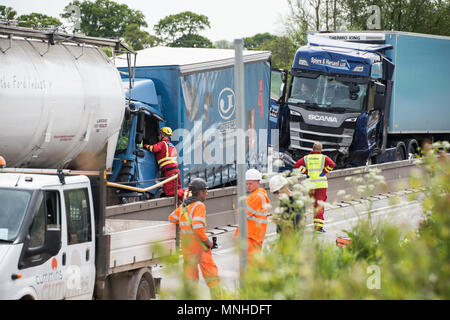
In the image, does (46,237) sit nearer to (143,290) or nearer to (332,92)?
(143,290)

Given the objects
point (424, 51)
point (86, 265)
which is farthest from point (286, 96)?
point (86, 265)

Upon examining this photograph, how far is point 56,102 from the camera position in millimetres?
10875

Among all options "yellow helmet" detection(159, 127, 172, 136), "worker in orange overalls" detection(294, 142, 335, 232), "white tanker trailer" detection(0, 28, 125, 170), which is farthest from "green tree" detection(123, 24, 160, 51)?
"white tanker trailer" detection(0, 28, 125, 170)

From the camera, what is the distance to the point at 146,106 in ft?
48.8

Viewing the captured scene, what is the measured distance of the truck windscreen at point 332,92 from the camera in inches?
895

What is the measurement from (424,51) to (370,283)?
22.5 metres

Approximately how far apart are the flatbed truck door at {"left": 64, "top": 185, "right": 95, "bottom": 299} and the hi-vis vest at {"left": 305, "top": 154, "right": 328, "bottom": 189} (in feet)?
23.6

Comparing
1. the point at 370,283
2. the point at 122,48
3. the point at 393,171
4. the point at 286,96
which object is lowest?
the point at 393,171

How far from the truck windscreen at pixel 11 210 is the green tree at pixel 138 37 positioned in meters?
81.2

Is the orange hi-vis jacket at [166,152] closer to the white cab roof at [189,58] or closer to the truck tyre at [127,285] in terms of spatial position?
the white cab roof at [189,58]

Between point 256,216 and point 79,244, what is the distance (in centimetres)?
225

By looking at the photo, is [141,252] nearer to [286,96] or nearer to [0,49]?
[0,49]

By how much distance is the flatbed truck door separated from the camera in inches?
299

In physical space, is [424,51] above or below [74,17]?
below
